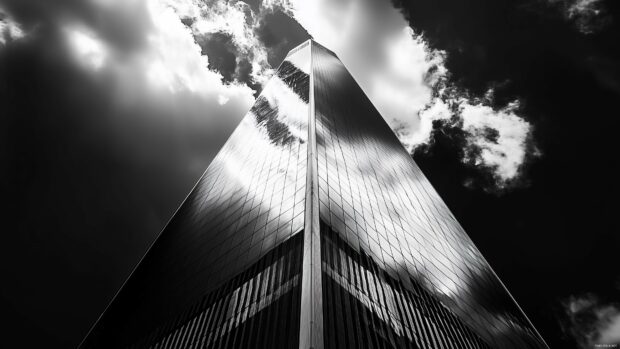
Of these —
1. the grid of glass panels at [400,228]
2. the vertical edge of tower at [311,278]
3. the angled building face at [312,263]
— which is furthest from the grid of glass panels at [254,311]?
the grid of glass panels at [400,228]

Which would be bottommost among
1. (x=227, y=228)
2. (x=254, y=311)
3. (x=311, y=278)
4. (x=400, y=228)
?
(x=227, y=228)

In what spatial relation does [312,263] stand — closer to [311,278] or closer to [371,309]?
[311,278]

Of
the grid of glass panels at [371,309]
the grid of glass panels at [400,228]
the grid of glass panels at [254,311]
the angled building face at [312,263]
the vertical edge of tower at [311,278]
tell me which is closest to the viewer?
the vertical edge of tower at [311,278]

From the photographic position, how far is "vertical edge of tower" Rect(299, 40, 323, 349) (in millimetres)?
10510

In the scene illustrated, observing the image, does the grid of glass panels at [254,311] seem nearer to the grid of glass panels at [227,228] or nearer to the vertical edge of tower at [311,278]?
the vertical edge of tower at [311,278]

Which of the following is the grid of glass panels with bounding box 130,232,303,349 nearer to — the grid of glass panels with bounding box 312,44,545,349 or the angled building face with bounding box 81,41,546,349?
the angled building face with bounding box 81,41,546,349

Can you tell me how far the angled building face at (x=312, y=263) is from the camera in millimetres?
13414

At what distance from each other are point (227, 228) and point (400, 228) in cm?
1246

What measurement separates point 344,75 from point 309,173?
181ft

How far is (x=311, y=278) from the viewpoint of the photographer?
12664 mm

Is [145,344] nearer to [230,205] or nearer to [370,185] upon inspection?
[230,205]

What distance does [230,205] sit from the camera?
3164cm

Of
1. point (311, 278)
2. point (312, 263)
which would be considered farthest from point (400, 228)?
point (311, 278)

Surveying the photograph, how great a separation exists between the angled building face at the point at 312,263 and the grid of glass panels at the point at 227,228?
0.54 ft
